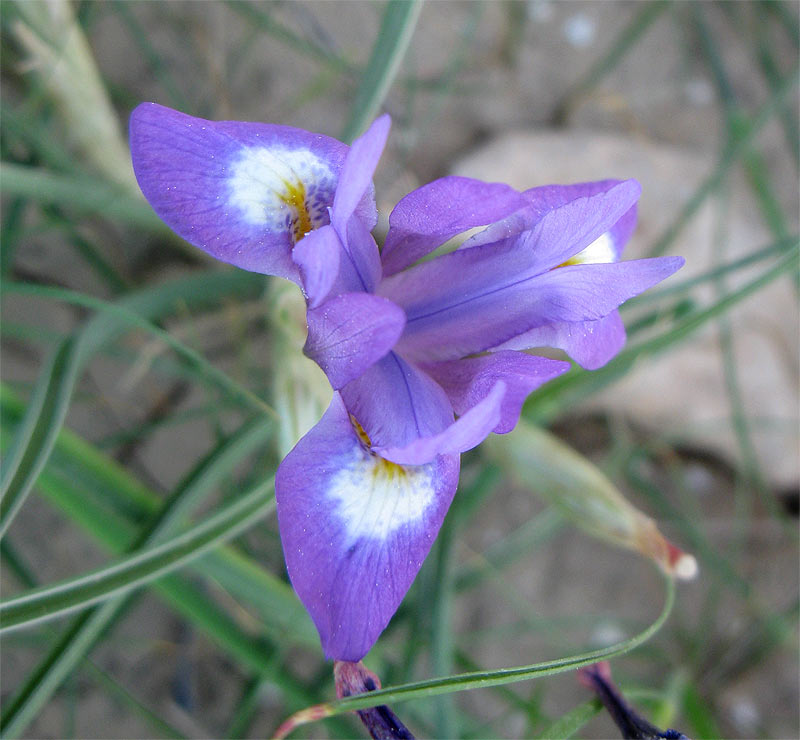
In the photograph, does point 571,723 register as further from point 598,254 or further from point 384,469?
point 598,254

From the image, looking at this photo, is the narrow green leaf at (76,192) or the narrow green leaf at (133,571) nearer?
the narrow green leaf at (133,571)

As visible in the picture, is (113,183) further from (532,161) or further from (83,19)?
(532,161)

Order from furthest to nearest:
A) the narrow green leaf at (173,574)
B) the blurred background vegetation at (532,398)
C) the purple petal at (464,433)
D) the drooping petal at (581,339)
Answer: the blurred background vegetation at (532,398)
the narrow green leaf at (173,574)
the drooping petal at (581,339)
the purple petal at (464,433)

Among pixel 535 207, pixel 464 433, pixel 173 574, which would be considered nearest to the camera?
pixel 464 433

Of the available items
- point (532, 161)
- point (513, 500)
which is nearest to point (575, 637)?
point (513, 500)

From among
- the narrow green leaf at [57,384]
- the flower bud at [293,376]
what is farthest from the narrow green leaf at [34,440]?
the flower bud at [293,376]

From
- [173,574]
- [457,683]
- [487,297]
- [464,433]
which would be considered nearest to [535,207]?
[487,297]

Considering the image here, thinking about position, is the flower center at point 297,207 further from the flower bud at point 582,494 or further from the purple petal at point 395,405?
the flower bud at point 582,494
